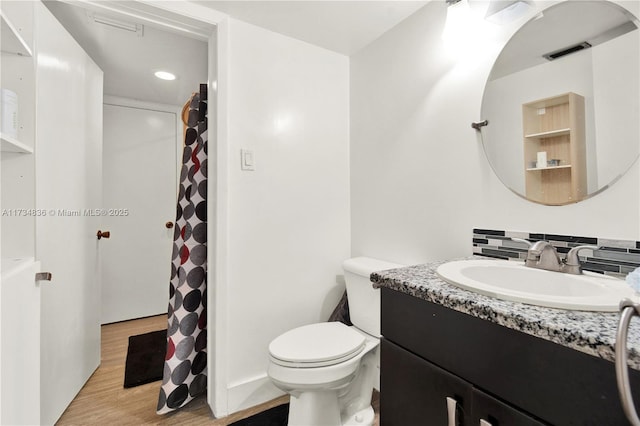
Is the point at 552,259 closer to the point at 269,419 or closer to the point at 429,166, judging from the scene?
the point at 429,166

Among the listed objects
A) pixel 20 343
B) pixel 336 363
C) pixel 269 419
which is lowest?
pixel 269 419

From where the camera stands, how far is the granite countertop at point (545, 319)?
0.52 metres

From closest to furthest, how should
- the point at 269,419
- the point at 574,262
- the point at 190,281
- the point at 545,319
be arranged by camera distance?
the point at 545,319, the point at 574,262, the point at 269,419, the point at 190,281

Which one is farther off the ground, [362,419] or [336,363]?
[336,363]

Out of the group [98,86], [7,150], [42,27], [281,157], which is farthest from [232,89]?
[98,86]

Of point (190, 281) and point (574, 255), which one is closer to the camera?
point (574, 255)

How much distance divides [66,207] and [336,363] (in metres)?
1.58

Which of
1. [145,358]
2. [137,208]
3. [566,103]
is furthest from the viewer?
[137,208]

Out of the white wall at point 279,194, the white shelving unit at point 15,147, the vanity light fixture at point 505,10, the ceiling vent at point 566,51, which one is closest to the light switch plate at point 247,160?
the white wall at point 279,194

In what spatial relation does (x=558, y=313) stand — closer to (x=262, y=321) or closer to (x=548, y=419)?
(x=548, y=419)

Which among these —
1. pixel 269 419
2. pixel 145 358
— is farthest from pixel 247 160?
pixel 145 358

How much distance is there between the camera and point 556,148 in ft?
3.44

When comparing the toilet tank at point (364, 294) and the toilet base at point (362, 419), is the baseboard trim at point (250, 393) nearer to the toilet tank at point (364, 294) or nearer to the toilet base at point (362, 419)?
the toilet base at point (362, 419)

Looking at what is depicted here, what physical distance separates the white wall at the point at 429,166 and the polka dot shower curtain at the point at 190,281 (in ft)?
3.12
